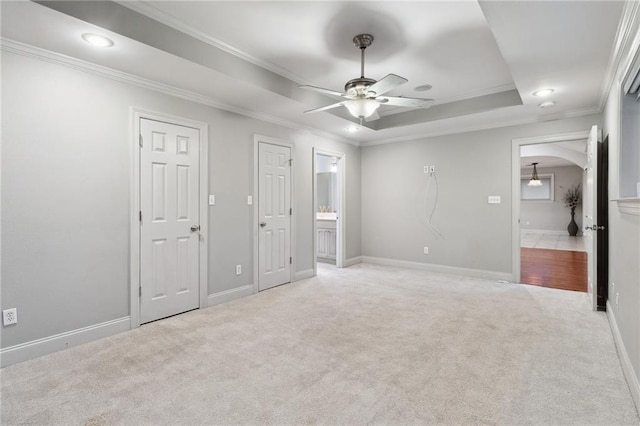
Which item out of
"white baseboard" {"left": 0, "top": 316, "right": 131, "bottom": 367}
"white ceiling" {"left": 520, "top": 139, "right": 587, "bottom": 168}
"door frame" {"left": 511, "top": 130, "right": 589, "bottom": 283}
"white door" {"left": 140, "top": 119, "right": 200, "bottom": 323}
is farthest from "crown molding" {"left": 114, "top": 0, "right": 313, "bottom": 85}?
"white ceiling" {"left": 520, "top": 139, "right": 587, "bottom": 168}

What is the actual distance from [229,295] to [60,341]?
5.54 feet

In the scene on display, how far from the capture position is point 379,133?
5656 millimetres

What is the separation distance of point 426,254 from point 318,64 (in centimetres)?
369

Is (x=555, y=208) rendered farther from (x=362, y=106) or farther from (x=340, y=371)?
(x=340, y=371)

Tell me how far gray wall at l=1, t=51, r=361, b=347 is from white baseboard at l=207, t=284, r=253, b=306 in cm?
96

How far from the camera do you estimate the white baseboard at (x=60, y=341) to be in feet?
7.95

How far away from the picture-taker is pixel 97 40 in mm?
2414

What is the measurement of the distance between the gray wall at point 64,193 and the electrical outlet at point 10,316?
33mm

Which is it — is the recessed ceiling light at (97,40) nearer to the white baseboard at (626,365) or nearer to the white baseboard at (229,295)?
the white baseboard at (229,295)

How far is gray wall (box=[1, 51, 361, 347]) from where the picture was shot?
8.06 feet

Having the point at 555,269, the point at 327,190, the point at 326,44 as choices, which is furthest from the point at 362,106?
the point at 555,269

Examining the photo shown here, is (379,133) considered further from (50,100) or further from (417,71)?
(50,100)

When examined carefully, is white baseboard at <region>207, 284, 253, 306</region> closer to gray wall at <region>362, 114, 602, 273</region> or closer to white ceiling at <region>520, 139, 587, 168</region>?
gray wall at <region>362, 114, 602, 273</region>

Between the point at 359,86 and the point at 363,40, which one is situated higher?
the point at 363,40
